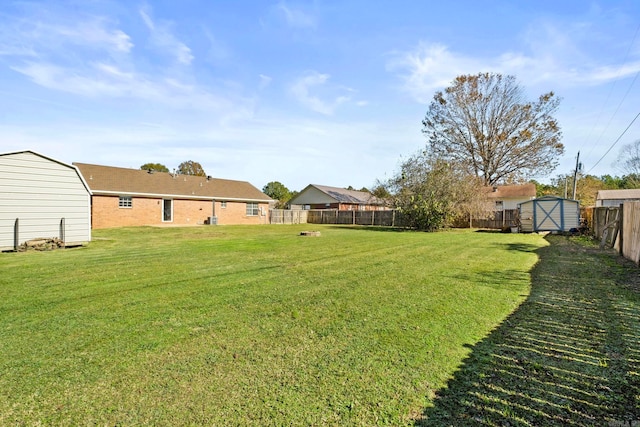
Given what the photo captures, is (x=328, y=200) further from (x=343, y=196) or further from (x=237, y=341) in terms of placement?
(x=237, y=341)

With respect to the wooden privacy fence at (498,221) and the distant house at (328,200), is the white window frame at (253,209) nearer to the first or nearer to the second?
the distant house at (328,200)

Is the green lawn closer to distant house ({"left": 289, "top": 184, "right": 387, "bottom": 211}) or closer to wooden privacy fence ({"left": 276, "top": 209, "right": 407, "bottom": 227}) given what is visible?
wooden privacy fence ({"left": 276, "top": 209, "right": 407, "bottom": 227})

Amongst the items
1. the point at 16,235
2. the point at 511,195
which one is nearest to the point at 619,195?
the point at 511,195

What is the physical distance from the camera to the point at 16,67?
33.6ft

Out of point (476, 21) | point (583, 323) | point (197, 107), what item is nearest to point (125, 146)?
point (197, 107)

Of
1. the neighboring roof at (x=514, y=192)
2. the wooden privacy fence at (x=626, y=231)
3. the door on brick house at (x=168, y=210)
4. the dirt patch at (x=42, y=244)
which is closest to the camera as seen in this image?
the wooden privacy fence at (x=626, y=231)

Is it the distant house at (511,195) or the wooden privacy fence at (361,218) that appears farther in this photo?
the distant house at (511,195)

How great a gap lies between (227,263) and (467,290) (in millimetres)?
5223

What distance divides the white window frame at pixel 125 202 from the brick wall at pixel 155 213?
0.43ft

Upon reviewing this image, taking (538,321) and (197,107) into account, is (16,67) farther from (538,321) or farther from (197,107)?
(538,321)

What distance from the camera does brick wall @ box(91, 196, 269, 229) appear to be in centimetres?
2027

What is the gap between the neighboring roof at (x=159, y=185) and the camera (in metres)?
20.9

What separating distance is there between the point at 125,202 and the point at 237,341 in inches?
852

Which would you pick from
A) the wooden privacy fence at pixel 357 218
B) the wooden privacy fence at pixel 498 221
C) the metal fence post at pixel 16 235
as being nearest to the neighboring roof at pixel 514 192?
the wooden privacy fence at pixel 498 221
